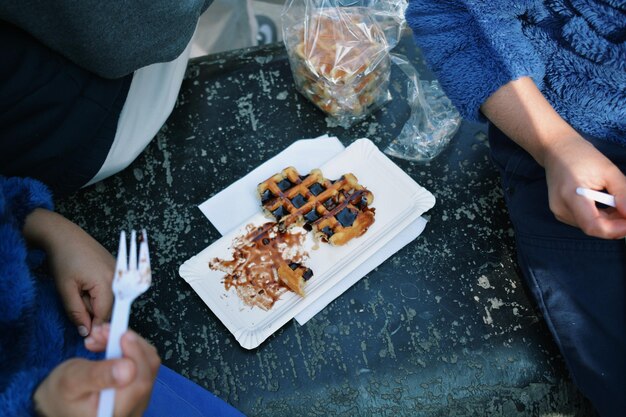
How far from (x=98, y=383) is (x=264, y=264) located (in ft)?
1.38

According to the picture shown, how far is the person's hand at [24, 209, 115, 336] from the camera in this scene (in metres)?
0.73

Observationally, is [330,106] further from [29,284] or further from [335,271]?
[29,284]

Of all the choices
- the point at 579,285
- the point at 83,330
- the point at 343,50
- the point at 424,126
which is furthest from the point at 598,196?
the point at 83,330

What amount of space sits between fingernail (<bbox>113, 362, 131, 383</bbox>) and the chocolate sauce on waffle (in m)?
0.39

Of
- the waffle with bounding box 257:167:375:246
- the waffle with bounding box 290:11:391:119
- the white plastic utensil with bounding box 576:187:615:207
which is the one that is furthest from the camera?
the waffle with bounding box 290:11:391:119

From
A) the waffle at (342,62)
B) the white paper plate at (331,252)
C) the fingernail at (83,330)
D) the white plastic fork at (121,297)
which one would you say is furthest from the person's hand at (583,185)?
the fingernail at (83,330)

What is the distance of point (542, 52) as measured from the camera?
0.82m

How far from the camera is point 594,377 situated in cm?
76

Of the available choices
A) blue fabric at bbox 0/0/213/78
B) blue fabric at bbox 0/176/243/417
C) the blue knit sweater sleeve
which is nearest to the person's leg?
blue fabric at bbox 0/176/243/417

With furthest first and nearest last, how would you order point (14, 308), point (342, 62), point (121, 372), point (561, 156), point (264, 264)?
point (342, 62) → point (264, 264) → point (561, 156) → point (14, 308) → point (121, 372)

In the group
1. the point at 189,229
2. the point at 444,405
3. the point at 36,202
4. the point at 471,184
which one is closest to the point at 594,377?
the point at 444,405

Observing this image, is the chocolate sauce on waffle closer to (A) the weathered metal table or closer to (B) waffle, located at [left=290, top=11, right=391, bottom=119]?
(A) the weathered metal table

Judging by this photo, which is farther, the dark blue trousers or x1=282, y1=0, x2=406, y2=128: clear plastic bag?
x1=282, y1=0, x2=406, y2=128: clear plastic bag

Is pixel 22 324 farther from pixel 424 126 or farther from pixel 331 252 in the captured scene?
pixel 424 126
